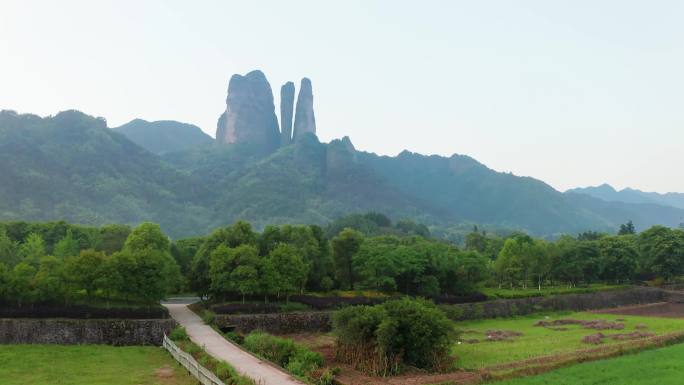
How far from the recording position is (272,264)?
40.4 meters

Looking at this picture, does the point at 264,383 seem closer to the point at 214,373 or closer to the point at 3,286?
the point at 214,373

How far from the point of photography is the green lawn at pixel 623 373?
21734 millimetres

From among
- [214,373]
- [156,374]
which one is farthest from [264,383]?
[156,374]

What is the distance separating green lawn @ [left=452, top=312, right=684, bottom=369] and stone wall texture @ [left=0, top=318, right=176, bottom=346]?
733 inches

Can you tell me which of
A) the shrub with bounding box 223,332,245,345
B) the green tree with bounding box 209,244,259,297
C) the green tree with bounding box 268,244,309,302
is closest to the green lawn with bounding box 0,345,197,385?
the shrub with bounding box 223,332,245,345

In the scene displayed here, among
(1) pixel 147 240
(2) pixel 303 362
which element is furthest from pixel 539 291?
(1) pixel 147 240

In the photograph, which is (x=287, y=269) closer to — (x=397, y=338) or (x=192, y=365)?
(x=397, y=338)

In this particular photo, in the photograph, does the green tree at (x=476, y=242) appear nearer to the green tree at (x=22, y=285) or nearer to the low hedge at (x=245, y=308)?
the low hedge at (x=245, y=308)

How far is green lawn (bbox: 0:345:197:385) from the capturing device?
22.9 meters

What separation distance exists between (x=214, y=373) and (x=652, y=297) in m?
60.6

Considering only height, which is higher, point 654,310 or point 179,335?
point 179,335

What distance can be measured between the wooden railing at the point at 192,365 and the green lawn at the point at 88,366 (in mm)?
365

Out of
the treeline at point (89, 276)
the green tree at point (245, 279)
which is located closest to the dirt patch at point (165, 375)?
the treeline at point (89, 276)

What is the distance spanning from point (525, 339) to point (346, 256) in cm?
1994
